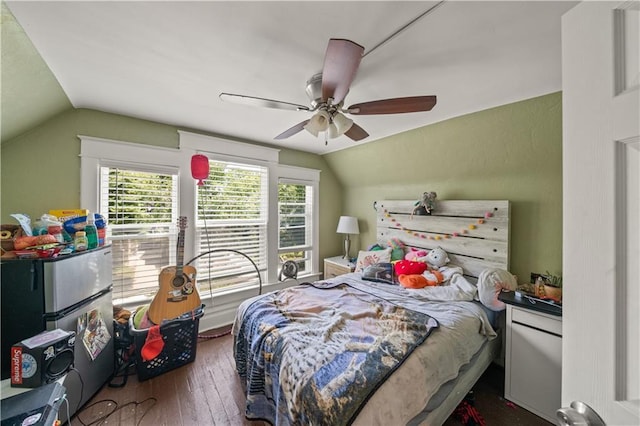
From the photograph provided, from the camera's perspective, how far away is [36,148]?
204 cm

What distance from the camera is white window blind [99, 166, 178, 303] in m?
2.38

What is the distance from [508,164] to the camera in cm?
236

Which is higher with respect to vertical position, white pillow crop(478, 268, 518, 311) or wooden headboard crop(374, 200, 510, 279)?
wooden headboard crop(374, 200, 510, 279)

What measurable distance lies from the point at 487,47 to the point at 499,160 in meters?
1.40

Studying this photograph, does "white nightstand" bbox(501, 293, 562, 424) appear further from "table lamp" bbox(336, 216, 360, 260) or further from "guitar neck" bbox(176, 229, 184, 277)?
"guitar neck" bbox(176, 229, 184, 277)

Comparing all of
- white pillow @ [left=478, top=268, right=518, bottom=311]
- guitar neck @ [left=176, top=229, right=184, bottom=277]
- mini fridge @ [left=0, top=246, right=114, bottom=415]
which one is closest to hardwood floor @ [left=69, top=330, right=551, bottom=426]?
mini fridge @ [left=0, top=246, right=114, bottom=415]

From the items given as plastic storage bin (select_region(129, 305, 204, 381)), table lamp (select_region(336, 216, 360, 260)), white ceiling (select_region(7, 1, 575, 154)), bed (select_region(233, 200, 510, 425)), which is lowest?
plastic storage bin (select_region(129, 305, 204, 381))

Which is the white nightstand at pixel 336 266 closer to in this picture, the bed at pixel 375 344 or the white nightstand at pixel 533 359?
the bed at pixel 375 344

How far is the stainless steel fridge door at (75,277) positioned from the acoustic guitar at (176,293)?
41 cm

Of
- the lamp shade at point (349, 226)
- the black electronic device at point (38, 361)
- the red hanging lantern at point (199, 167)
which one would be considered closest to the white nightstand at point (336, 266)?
the lamp shade at point (349, 226)

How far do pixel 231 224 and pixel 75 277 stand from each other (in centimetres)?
158

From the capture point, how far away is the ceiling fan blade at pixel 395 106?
142 centimetres

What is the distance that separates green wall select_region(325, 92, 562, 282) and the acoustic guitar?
105 inches

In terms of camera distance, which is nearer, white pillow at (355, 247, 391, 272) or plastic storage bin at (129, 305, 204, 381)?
plastic storage bin at (129, 305, 204, 381)
